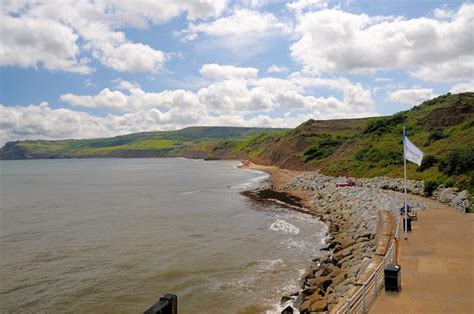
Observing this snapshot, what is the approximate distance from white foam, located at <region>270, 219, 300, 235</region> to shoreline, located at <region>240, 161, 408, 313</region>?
287cm

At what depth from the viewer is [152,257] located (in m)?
24.6

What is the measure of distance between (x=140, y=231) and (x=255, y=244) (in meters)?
10.7

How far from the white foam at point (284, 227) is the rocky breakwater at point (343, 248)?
3029 mm

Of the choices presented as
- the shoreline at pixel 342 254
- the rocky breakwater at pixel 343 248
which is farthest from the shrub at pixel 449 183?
the shoreline at pixel 342 254

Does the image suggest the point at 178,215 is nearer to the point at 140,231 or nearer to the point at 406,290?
the point at 140,231

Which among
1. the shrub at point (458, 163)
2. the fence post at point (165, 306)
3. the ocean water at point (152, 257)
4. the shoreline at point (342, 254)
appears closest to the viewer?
the fence post at point (165, 306)

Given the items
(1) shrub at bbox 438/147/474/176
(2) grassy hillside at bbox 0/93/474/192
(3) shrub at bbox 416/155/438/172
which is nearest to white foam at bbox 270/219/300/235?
(2) grassy hillside at bbox 0/93/474/192

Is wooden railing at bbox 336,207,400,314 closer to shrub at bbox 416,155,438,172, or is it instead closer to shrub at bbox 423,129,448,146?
shrub at bbox 416,155,438,172

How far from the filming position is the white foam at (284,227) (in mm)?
31416

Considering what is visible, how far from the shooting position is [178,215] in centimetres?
3988

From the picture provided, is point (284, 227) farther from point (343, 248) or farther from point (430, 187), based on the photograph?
point (430, 187)

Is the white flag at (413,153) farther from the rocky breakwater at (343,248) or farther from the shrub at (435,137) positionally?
the shrub at (435,137)

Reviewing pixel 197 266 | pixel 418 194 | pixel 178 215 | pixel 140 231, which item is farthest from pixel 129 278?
pixel 418 194

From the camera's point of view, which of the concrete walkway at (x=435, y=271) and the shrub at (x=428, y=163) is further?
the shrub at (x=428, y=163)
